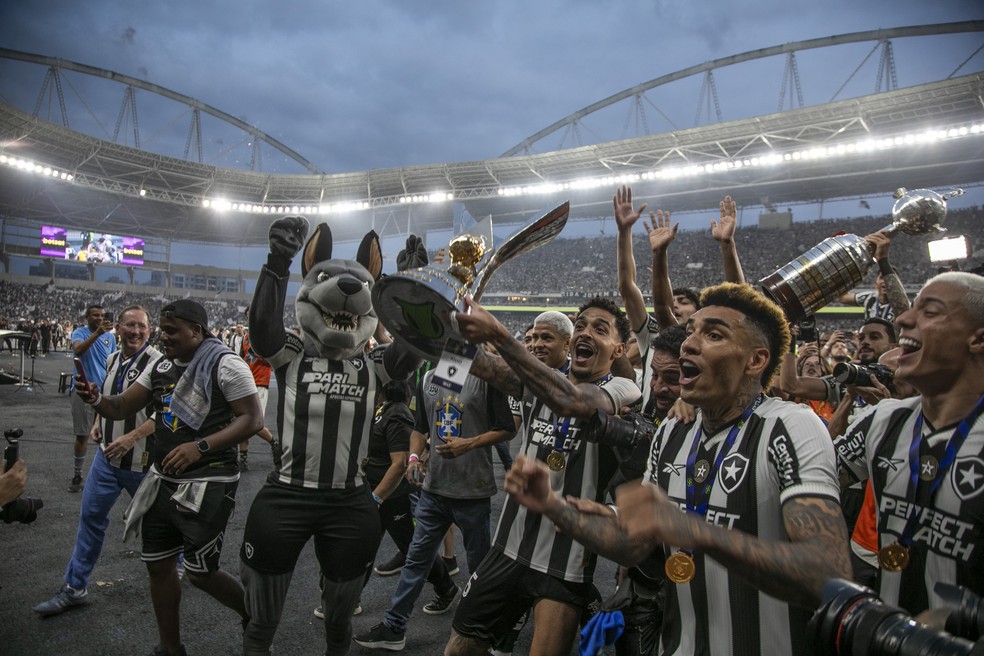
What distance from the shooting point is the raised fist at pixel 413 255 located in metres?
2.80

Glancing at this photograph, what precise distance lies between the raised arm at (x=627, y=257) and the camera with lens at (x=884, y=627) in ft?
6.31

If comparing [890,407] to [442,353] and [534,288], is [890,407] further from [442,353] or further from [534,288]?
[534,288]

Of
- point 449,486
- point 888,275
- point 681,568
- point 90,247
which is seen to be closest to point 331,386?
point 449,486

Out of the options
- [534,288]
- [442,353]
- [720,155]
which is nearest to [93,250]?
[534,288]

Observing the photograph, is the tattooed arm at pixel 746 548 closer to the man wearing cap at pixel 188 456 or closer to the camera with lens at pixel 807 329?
the camera with lens at pixel 807 329

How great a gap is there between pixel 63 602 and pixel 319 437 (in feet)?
7.82

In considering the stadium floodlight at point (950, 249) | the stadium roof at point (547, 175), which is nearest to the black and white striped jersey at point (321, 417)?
the stadium floodlight at point (950, 249)

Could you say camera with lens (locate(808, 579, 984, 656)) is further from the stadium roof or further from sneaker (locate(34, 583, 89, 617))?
the stadium roof

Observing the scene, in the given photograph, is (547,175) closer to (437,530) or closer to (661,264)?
(661,264)

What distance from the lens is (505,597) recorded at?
2.50m

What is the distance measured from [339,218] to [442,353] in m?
30.6

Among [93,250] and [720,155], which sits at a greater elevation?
[720,155]

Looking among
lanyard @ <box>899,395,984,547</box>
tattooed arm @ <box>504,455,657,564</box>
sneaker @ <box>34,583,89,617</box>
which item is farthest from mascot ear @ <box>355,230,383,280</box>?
sneaker @ <box>34,583,89,617</box>

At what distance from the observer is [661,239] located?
3334mm
